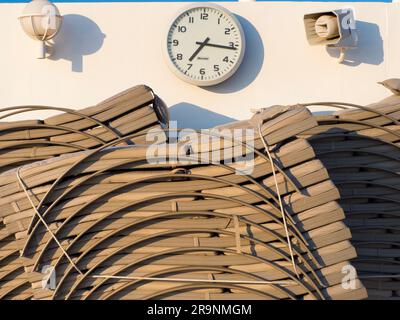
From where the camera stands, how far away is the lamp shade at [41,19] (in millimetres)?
12008

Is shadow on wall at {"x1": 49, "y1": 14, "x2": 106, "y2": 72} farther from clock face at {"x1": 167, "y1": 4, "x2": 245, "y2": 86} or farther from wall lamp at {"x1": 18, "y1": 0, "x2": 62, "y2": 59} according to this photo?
clock face at {"x1": 167, "y1": 4, "x2": 245, "y2": 86}

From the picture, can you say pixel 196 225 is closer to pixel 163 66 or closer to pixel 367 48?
pixel 163 66

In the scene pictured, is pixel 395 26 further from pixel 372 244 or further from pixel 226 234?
pixel 226 234

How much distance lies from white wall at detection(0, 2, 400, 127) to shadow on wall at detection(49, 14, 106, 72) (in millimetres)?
11

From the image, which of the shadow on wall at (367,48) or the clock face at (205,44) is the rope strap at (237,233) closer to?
the clock face at (205,44)

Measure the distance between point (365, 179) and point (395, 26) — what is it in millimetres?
3088

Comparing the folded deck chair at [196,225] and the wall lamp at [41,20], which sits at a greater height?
the wall lamp at [41,20]

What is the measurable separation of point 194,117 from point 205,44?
2.67ft

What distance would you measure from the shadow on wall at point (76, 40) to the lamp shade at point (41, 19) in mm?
292

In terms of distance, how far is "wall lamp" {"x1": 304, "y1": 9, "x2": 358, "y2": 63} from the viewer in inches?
478

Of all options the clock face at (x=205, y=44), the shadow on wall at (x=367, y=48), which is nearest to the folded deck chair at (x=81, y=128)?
the clock face at (x=205, y=44)

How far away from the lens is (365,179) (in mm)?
10219

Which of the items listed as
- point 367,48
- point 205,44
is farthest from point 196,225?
point 367,48

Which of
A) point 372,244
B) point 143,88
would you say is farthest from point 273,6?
point 372,244
